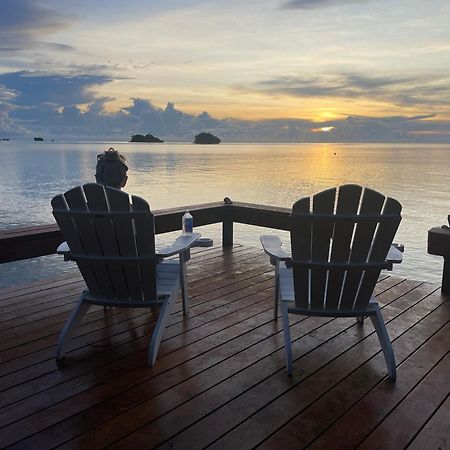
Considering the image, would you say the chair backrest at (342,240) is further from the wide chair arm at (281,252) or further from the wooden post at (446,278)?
the wooden post at (446,278)

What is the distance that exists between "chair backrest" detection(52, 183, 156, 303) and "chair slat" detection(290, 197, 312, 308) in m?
0.78

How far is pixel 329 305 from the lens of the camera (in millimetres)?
2482

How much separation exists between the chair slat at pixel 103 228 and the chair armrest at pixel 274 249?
35.1 inches

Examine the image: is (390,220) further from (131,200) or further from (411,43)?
(411,43)

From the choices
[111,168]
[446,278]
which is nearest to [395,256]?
[446,278]

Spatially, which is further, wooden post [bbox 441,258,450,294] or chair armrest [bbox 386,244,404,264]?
wooden post [bbox 441,258,450,294]

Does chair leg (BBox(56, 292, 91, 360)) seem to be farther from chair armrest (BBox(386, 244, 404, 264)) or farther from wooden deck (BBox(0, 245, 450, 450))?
chair armrest (BBox(386, 244, 404, 264))

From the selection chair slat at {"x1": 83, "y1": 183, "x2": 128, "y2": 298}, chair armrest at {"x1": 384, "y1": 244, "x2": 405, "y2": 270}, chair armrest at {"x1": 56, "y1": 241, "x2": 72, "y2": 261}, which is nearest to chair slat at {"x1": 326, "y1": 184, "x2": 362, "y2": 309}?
chair armrest at {"x1": 384, "y1": 244, "x2": 405, "y2": 270}

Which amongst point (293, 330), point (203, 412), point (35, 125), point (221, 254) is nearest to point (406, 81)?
point (221, 254)

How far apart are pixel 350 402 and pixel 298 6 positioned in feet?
25.0

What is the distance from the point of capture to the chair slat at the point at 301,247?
230 centimetres

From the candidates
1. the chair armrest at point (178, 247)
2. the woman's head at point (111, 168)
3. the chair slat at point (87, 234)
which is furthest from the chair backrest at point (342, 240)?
the woman's head at point (111, 168)

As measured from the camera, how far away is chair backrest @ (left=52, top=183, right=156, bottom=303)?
2395mm

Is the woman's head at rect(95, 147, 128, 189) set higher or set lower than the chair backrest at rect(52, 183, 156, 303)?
higher
